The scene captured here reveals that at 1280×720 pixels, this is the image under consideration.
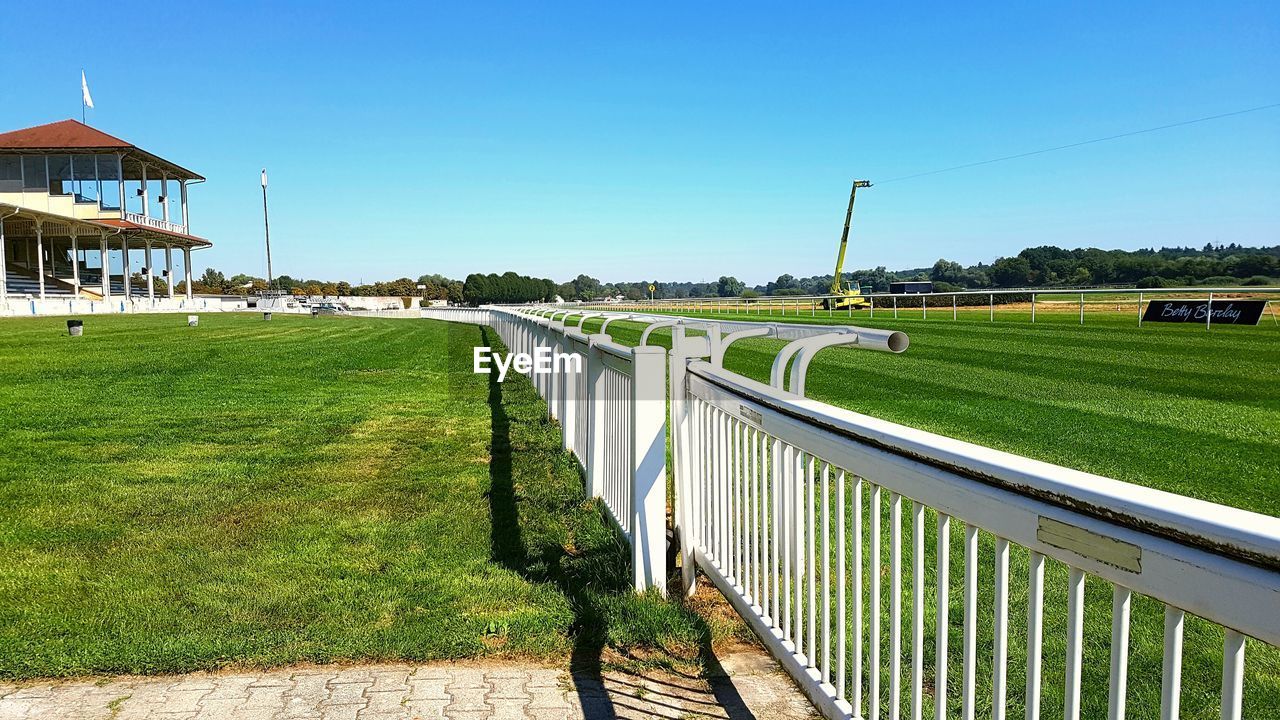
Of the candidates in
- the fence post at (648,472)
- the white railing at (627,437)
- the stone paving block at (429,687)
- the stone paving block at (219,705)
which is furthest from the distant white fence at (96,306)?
the stone paving block at (429,687)

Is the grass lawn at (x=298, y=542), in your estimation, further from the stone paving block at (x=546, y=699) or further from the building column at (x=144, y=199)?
the building column at (x=144, y=199)

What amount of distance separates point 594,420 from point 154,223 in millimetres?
64005

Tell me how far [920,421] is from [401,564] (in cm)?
524

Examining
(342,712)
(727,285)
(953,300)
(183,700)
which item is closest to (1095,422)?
(342,712)

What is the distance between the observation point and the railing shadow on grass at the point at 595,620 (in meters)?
3.17

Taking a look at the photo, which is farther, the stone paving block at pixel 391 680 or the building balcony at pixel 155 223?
the building balcony at pixel 155 223

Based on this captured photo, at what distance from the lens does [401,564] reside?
15.1 feet

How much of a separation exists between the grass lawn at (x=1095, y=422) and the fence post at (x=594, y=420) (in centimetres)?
175

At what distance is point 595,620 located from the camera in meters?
3.87

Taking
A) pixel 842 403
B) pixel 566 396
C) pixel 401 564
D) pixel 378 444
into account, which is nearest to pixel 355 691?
pixel 401 564

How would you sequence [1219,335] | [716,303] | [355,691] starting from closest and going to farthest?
[355,691]
[1219,335]
[716,303]

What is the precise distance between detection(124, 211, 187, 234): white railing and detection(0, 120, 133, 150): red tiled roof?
4543 millimetres

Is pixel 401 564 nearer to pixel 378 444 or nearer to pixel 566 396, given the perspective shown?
pixel 566 396

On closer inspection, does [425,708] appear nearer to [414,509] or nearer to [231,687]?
[231,687]
